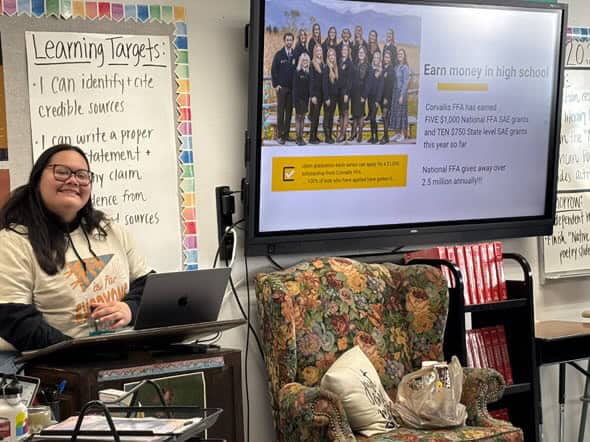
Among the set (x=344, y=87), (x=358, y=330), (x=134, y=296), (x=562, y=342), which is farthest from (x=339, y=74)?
(x=562, y=342)

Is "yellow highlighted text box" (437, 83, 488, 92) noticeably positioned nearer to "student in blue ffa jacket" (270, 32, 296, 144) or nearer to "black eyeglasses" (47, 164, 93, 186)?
"student in blue ffa jacket" (270, 32, 296, 144)

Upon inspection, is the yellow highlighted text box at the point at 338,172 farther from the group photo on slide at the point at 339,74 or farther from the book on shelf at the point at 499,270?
the book on shelf at the point at 499,270

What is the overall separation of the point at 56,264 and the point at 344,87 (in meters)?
1.50

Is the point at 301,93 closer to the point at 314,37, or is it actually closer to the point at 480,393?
the point at 314,37

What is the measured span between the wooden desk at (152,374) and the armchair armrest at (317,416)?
0.28m

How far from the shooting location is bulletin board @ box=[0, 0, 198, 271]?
139 inches

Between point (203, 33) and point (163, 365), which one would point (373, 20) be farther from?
point (163, 365)

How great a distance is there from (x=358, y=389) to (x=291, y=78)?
4.13 ft

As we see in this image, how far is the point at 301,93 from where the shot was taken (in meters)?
4.03

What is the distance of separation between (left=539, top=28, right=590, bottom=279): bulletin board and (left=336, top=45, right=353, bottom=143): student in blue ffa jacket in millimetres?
1351

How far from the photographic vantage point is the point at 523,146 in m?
4.65

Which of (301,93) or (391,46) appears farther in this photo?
(391,46)

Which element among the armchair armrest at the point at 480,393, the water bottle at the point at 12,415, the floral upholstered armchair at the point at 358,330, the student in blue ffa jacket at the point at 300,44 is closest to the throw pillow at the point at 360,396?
the floral upholstered armchair at the point at 358,330

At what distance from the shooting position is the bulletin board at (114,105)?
3543 millimetres
